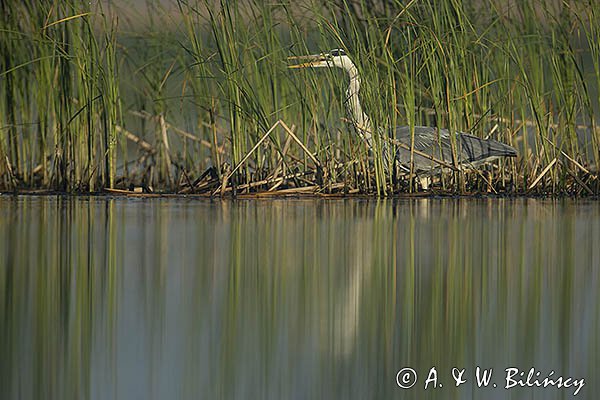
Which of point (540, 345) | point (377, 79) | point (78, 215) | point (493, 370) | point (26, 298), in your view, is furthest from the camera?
point (377, 79)

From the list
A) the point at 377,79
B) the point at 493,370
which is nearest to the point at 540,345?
the point at 493,370

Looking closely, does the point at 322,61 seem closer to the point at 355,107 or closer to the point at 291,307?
the point at 355,107

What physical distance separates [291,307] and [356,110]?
5.08m

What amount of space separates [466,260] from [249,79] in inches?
152

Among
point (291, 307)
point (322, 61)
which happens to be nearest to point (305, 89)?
point (322, 61)

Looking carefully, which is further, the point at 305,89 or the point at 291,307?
the point at 305,89

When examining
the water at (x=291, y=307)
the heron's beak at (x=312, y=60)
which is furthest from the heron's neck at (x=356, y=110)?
the water at (x=291, y=307)

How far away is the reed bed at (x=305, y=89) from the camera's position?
327 inches

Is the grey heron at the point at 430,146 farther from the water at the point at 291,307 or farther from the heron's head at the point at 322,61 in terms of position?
the water at the point at 291,307

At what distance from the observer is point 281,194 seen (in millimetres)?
8484

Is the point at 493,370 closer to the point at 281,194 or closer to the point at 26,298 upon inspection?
the point at 26,298

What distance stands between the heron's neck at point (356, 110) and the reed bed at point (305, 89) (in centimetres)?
10

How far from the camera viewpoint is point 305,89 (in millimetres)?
8594

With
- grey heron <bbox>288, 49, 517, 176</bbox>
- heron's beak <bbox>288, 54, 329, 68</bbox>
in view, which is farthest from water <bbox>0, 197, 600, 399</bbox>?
heron's beak <bbox>288, 54, 329, 68</bbox>
